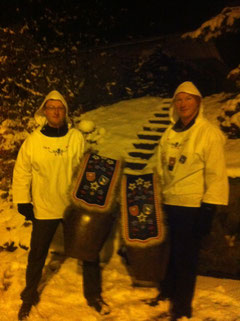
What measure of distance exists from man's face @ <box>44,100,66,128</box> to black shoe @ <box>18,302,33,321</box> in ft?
5.28

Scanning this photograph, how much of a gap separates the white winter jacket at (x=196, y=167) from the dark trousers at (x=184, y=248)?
91mm

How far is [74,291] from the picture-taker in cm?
328

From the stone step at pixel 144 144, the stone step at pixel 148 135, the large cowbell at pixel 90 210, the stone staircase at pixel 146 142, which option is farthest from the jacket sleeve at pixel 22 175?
the stone step at pixel 148 135

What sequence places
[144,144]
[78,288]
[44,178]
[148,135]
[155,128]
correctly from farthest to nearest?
[155,128], [148,135], [144,144], [78,288], [44,178]

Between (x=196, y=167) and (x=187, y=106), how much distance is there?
1.68 ft

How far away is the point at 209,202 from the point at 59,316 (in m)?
1.67

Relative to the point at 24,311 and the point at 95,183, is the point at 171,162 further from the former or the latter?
the point at 24,311

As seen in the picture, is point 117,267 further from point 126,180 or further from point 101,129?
point 101,129

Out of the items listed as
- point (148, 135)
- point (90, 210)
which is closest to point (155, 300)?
point (90, 210)

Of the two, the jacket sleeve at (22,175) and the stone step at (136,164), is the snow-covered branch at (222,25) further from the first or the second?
the jacket sleeve at (22,175)

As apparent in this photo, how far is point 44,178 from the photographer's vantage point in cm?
288

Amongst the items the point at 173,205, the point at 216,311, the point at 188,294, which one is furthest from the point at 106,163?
the point at 216,311

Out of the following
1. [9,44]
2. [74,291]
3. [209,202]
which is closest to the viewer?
[209,202]

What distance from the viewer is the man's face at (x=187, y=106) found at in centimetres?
271
